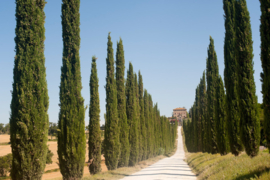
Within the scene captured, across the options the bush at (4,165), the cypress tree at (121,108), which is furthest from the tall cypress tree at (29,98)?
the bush at (4,165)

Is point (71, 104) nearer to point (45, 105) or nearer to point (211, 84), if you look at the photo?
point (45, 105)

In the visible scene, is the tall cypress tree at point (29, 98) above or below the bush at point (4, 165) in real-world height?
above

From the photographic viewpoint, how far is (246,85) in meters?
12.9

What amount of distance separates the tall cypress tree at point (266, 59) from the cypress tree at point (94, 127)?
41.2ft

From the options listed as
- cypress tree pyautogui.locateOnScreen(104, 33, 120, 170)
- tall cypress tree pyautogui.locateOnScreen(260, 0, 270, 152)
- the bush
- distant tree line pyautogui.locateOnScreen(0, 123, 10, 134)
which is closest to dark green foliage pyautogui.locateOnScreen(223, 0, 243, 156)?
tall cypress tree pyautogui.locateOnScreen(260, 0, 270, 152)

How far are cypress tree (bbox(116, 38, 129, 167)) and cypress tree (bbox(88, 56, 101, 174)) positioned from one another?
3.96m

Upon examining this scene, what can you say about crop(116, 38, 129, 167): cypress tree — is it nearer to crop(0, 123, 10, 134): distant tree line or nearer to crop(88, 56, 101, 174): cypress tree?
crop(88, 56, 101, 174): cypress tree

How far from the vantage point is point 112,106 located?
20.0 m

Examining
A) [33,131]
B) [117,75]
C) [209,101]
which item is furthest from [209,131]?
[33,131]

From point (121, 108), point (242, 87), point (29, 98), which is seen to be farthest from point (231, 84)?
point (29, 98)

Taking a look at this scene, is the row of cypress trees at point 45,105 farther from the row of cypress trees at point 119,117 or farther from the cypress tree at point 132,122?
the cypress tree at point 132,122

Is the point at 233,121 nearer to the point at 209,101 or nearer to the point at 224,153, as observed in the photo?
the point at 224,153

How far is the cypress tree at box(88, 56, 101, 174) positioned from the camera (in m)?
17.7

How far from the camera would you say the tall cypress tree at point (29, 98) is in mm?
9461
